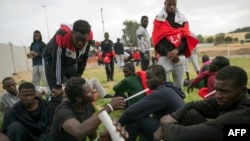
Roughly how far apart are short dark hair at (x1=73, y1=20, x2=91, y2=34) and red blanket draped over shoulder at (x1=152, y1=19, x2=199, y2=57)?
4.82 feet

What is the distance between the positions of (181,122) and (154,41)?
7.90 feet

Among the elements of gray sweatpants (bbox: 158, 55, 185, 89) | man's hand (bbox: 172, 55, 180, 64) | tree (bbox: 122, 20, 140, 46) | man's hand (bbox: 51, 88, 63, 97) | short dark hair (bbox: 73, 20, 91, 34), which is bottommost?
man's hand (bbox: 51, 88, 63, 97)

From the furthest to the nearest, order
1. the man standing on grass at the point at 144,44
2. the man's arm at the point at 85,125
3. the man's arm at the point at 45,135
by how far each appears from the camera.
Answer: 1. the man standing on grass at the point at 144,44
2. the man's arm at the point at 45,135
3. the man's arm at the point at 85,125

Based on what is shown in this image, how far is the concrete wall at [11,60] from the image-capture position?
1980cm

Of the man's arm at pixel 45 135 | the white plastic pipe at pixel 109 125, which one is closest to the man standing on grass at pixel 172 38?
the man's arm at pixel 45 135

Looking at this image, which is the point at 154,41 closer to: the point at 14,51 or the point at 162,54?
the point at 162,54

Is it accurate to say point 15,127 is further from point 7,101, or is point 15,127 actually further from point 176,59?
point 176,59

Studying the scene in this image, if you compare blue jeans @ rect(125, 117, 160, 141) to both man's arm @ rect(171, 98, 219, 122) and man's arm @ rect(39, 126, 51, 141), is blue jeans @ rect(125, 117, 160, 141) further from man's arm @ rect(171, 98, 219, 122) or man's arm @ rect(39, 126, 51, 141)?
man's arm @ rect(39, 126, 51, 141)

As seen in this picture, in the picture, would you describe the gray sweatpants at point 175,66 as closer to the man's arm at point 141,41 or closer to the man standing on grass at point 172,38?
the man standing on grass at point 172,38

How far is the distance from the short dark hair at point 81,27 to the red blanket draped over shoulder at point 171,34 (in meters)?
1.47

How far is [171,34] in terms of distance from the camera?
472 centimetres

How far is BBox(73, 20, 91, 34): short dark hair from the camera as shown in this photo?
3.62 metres

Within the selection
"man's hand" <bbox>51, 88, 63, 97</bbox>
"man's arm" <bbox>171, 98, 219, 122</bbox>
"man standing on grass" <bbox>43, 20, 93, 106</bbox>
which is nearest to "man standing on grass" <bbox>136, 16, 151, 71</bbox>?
"man standing on grass" <bbox>43, 20, 93, 106</bbox>

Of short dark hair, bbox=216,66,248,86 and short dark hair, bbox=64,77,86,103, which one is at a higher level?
short dark hair, bbox=216,66,248,86
